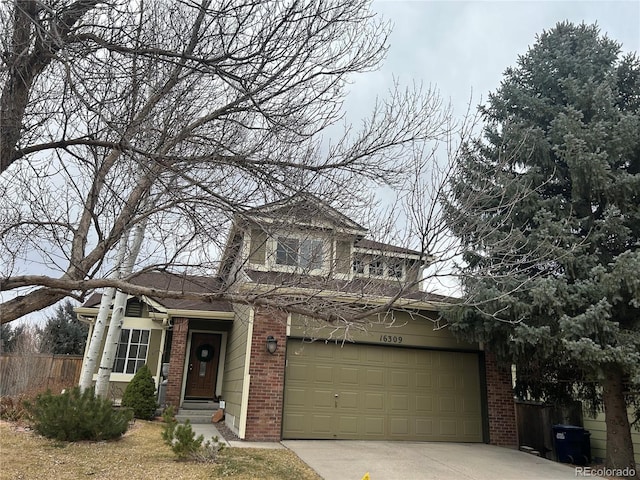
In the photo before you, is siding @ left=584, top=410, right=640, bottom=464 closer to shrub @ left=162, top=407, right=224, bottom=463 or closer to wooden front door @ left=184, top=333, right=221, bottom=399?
shrub @ left=162, top=407, right=224, bottom=463

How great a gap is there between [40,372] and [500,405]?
14.8 meters

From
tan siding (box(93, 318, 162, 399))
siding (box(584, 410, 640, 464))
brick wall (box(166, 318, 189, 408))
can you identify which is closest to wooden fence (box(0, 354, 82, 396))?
tan siding (box(93, 318, 162, 399))

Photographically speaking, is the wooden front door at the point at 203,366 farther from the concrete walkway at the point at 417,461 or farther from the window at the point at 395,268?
the window at the point at 395,268

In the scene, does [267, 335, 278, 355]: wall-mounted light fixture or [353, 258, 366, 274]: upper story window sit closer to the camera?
[353, 258, 366, 274]: upper story window

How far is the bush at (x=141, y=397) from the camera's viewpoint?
1152cm

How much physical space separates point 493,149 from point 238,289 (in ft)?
20.6

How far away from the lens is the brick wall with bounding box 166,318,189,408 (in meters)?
12.9

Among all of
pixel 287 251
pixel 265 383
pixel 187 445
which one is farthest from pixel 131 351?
pixel 287 251

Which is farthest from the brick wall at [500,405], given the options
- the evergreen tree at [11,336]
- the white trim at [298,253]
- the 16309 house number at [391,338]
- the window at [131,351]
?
the evergreen tree at [11,336]

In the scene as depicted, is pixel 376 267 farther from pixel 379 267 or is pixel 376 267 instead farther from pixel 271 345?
pixel 271 345

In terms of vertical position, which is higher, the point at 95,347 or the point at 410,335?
the point at 410,335

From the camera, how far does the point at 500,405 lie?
411 inches

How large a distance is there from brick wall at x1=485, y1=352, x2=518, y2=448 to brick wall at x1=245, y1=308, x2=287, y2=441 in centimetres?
459

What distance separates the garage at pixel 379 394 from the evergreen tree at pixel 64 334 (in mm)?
18197
